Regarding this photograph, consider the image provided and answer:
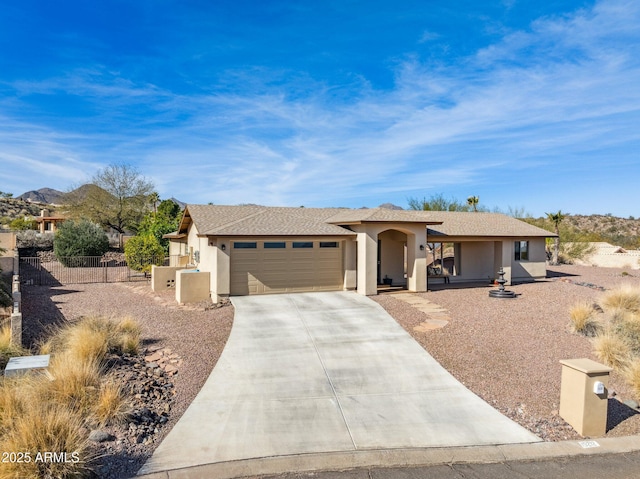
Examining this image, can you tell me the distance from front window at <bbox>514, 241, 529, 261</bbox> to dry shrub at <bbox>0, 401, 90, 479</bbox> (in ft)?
77.1

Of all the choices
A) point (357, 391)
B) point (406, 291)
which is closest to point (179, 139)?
point (406, 291)

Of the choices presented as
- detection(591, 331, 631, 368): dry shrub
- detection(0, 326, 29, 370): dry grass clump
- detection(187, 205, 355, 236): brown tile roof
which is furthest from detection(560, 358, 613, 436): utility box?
detection(187, 205, 355, 236): brown tile roof

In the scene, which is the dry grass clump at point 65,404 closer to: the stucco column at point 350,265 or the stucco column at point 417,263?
the stucco column at point 350,265

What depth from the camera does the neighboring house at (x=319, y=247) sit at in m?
17.3

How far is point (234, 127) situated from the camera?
96.7ft

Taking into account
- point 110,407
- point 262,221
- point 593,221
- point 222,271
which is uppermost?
point 593,221

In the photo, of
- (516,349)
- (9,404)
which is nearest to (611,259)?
(516,349)

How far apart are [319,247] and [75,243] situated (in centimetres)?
2201

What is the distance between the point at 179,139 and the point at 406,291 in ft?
71.6

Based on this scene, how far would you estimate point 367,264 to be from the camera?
58.4 ft

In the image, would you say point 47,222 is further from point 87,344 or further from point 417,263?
point 87,344

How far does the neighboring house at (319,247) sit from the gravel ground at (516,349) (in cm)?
227

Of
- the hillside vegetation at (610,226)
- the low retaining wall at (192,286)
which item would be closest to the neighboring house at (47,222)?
the low retaining wall at (192,286)

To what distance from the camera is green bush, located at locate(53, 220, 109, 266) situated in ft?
101
